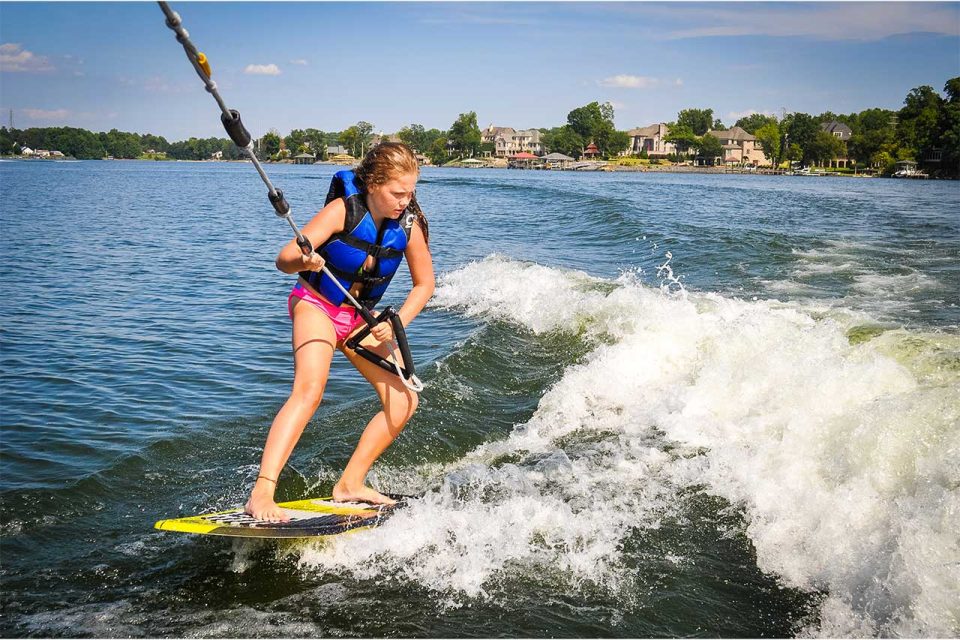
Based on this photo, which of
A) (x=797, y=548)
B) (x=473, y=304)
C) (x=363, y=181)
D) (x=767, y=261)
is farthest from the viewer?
(x=767, y=261)

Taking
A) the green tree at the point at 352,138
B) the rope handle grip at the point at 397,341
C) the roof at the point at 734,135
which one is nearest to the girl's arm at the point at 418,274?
the rope handle grip at the point at 397,341

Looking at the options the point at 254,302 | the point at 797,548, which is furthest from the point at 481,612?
the point at 254,302

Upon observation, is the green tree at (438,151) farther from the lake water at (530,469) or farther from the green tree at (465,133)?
the lake water at (530,469)

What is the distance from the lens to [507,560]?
16.4ft

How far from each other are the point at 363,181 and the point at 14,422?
5466 millimetres

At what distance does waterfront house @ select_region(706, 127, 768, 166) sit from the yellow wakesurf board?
562 feet

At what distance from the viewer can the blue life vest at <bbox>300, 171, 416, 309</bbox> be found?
4.80m

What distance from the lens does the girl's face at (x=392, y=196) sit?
4695 mm

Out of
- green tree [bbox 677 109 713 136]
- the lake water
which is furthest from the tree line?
the lake water

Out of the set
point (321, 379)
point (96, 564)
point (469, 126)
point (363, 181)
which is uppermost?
point (469, 126)

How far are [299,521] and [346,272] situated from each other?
64.7 inches

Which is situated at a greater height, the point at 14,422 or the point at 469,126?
the point at 469,126

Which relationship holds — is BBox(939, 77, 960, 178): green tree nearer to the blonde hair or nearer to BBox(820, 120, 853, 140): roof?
BBox(820, 120, 853, 140): roof

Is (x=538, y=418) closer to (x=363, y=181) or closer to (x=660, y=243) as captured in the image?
(x=363, y=181)
